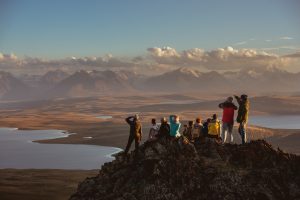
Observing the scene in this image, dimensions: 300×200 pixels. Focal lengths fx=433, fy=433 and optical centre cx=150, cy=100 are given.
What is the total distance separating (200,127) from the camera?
34062 millimetres

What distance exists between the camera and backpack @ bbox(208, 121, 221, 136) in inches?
1312

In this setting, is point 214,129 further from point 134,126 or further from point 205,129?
point 134,126

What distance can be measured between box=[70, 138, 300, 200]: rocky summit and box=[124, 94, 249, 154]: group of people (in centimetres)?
65

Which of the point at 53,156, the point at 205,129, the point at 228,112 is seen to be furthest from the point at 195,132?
the point at 53,156

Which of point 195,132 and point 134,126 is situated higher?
point 134,126

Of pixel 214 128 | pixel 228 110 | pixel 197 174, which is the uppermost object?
pixel 228 110

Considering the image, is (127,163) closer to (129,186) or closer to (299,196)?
(129,186)

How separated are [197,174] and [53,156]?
443 feet

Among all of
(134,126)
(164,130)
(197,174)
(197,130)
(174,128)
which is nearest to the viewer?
(197,174)

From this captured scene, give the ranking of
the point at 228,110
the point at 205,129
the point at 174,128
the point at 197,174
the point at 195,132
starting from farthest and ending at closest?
the point at 195,132 < the point at 205,129 < the point at 228,110 < the point at 174,128 < the point at 197,174

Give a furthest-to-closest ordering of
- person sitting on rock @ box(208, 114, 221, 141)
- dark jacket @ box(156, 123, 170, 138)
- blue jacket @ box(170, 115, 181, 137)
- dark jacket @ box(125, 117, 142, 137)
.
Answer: person sitting on rock @ box(208, 114, 221, 141) → blue jacket @ box(170, 115, 181, 137) → dark jacket @ box(156, 123, 170, 138) → dark jacket @ box(125, 117, 142, 137)

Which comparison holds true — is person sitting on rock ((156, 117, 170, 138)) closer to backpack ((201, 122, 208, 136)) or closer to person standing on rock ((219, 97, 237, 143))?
backpack ((201, 122, 208, 136))

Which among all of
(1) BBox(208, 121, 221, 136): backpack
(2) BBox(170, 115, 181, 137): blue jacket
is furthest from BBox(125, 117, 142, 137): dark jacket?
(1) BBox(208, 121, 221, 136): backpack

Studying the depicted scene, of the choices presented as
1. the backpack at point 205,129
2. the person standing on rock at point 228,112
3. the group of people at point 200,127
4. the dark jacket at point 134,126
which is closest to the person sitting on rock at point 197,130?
the group of people at point 200,127
